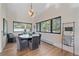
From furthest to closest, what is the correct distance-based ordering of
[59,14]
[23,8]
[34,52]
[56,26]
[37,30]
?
[59,14] < [56,26] < [37,30] < [34,52] < [23,8]

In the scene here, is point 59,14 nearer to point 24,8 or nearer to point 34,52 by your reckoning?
point 24,8

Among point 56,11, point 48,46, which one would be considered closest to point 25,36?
point 48,46

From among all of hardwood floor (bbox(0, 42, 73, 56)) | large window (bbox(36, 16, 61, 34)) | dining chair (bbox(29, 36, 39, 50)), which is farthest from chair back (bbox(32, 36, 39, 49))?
large window (bbox(36, 16, 61, 34))

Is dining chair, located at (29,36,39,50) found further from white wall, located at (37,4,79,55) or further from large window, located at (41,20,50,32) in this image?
large window, located at (41,20,50,32)

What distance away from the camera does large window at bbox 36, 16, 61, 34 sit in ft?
9.86

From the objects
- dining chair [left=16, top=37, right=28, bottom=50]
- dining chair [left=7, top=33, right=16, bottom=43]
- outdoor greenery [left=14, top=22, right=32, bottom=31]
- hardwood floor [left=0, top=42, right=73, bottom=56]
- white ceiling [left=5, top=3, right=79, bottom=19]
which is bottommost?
hardwood floor [left=0, top=42, right=73, bottom=56]

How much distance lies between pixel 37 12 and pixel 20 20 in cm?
53

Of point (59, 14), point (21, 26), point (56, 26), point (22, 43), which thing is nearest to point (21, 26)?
point (21, 26)

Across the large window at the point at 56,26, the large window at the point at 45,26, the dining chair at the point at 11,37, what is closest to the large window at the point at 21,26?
the dining chair at the point at 11,37

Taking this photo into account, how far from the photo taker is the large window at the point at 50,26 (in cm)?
300

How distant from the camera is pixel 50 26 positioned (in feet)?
9.89

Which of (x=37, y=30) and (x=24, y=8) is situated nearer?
(x=24, y=8)

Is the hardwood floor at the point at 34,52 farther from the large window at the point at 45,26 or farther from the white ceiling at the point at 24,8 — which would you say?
the white ceiling at the point at 24,8

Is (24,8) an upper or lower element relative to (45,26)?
upper
